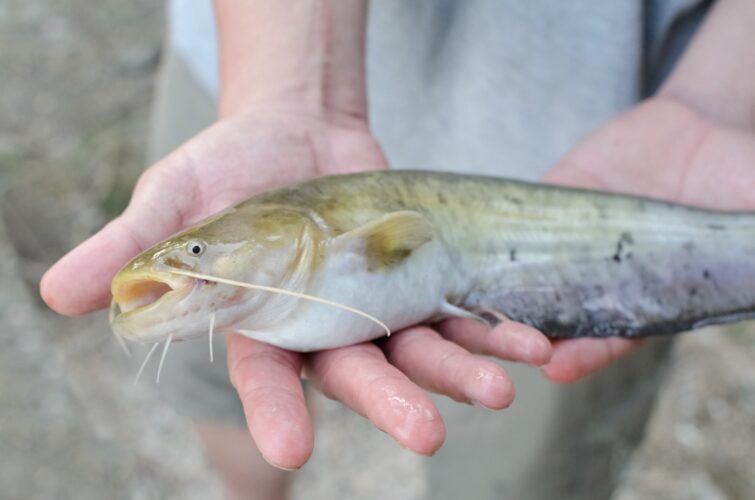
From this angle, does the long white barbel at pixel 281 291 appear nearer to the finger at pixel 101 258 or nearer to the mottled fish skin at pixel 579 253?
the finger at pixel 101 258

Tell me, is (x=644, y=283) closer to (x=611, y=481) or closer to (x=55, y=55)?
(x=611, y=481)

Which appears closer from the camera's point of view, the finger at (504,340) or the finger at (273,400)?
the finger at (273,400)

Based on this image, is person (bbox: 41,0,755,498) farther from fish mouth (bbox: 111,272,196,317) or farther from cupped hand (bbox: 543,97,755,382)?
fish mouth (bbox: 111,272,196,317)

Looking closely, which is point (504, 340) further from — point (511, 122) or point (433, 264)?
point (511, 122)

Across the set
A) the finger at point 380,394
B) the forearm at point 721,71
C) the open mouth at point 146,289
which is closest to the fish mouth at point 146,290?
the open mouth at point 146,289

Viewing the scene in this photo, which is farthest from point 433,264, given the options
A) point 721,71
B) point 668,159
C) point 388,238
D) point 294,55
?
point 721,71

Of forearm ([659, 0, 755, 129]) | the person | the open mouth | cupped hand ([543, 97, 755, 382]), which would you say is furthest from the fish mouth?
forearm ([659, 0, 755, 129])
